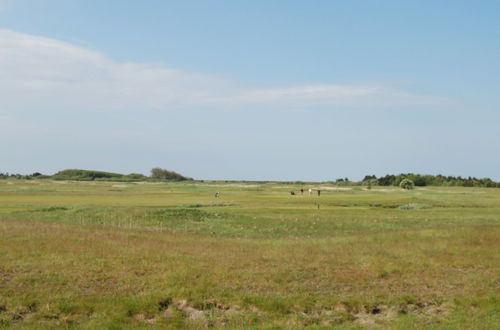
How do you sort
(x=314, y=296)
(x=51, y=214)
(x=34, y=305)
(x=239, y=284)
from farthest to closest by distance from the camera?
(x=51, y=214) → (x=239, y=284) → (x=314, y=296) → (x=34, y=305)

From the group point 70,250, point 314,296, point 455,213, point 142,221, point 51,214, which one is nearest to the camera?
point 314,296

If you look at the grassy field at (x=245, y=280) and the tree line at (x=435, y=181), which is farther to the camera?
the tree line at (x=435, y=181)

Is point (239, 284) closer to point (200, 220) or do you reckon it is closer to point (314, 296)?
point (314, 296)

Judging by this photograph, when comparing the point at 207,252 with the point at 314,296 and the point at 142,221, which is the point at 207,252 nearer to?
the point at 314,296

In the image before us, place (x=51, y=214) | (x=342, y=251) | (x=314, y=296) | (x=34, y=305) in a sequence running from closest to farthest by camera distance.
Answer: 1. (x=34, y=305)
2. (x=314, y=296)
3. (x=342, y=251)
4. (x=51, y=214)

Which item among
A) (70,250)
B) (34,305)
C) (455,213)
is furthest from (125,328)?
(455,213)

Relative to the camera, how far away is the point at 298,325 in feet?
44.3

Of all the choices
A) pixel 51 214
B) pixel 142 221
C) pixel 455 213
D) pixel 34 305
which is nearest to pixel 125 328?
pixel 34 305

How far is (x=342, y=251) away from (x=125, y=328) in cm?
1528

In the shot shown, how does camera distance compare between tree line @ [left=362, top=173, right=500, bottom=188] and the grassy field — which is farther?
tree line @ [left=362, top=173, right=500, bottom=188]

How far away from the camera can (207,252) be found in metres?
24.8

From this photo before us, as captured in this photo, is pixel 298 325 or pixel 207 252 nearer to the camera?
pixel 298 325

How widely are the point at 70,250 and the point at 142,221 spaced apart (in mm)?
19864

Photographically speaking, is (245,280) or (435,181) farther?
(435,181)
